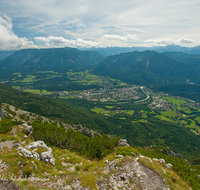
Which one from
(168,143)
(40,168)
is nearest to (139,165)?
(40,168)

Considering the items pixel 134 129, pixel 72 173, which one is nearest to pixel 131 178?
pixel 72 173

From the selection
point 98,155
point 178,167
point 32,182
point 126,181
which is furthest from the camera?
point 98,155

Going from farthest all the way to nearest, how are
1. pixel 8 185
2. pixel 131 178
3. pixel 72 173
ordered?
pixel 131 178
pixel 72 173
pixel 8 185

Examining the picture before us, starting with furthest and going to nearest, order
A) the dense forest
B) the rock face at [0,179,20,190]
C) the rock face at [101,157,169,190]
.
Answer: the dense forest → the rock face at [101,157,169,190] → the rock face at [0,179,20,190]

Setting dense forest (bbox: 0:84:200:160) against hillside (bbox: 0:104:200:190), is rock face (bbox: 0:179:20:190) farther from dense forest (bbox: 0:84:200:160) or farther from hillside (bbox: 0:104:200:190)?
dense forest (bbox: 0:84:200:160)

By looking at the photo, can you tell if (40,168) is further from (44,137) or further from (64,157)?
(44,137)

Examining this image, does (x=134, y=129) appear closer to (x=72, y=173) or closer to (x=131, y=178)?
(x=131, y=178)

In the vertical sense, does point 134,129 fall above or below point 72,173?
below

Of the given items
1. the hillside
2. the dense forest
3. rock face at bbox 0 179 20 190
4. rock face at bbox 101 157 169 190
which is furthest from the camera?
the dense forest

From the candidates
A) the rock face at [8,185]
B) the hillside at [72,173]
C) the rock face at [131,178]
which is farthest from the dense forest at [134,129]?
the rock face at [8,185]

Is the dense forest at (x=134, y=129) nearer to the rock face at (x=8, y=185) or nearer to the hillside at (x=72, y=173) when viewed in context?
the hillside at (x=72, y=173)

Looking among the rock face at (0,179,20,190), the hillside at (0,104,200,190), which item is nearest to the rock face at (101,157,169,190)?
the hillside at (0,104,200,190)
